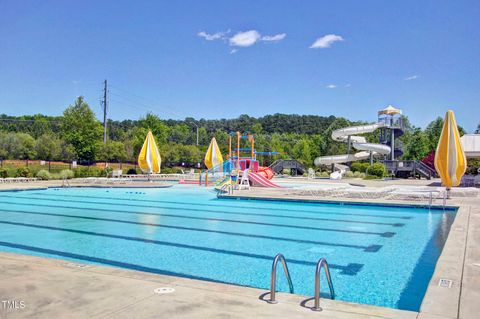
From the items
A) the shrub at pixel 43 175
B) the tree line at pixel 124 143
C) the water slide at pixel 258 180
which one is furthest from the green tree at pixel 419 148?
the shrub at pixel 43 175

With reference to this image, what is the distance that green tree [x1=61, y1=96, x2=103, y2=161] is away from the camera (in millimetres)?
40281

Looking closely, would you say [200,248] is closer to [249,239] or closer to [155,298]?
[249,239]

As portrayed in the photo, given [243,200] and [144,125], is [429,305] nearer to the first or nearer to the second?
[243,200]

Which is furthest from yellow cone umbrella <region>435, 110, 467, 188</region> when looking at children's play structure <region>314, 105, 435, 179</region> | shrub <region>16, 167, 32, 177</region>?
shrub <region>16, 167, 32, 177</region>

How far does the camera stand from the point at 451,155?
15633 millimetres

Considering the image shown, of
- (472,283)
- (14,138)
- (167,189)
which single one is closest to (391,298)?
(472,283)

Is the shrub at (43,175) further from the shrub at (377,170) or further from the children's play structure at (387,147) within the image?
the shrub at (377,170)

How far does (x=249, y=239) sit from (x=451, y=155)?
9.83 m

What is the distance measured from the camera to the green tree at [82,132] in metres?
40.3

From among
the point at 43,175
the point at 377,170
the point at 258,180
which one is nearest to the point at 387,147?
the point at 377,170

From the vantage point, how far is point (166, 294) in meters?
4.39

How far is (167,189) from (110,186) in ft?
10.9

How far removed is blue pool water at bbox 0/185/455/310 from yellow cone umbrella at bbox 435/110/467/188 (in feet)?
8.19

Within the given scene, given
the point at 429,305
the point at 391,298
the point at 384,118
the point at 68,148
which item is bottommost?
the point at 391,298
